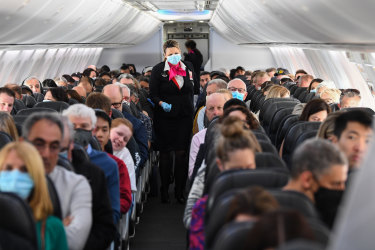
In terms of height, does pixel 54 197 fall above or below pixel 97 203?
above

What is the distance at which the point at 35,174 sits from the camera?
343 cm

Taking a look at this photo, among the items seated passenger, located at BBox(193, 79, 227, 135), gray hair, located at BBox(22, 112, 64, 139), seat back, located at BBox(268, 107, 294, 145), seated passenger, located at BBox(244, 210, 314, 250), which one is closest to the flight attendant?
seated passenger, located at BBox(193, 79, 227, 135)

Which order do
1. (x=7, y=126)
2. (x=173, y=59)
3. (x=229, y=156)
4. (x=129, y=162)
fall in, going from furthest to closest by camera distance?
(x=173, y=59) < (x=129, y=162) < (x=7, y=126) < (x=229, y=156)

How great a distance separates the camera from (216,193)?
3.75 metres

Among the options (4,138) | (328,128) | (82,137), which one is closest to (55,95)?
(4,138)

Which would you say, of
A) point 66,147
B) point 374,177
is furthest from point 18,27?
point 374,177

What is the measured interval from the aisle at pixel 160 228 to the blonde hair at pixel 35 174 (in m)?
4.08

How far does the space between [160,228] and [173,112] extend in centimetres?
202

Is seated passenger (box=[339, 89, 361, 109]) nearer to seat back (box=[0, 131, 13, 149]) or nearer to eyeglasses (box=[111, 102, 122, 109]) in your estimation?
eyeglasses (box=[111, 102, 122, 109])

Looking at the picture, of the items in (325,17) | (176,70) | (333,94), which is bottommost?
(333,94)

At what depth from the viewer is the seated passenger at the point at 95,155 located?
495 cm

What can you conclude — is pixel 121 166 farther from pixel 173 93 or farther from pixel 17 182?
pixel 173 93

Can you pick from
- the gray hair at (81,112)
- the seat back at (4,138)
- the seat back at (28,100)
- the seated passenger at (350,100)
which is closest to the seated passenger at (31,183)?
the gray hair at (81,112)

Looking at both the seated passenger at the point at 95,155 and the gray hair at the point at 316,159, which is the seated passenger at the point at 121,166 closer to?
the seated passenger at the point at 95,155
